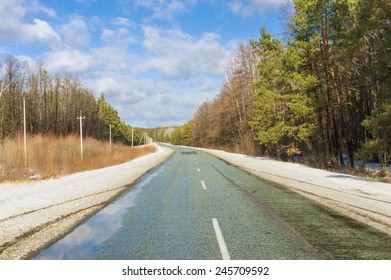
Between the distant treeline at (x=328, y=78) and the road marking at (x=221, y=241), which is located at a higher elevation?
the distant treeline at (x=328, y=78)

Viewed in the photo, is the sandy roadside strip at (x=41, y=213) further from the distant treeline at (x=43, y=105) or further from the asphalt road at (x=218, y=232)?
the distant treeline at (x=43, y=105)

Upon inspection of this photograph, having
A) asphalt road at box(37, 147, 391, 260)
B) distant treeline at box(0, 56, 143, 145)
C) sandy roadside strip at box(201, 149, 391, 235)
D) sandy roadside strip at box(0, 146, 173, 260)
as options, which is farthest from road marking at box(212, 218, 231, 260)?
distant treeline at box(0, 56, 143, 145)

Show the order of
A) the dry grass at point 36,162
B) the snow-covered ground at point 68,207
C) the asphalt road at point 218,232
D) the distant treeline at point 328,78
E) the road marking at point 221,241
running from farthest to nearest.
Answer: the dry grass at point 36,162 < the distant treeline at point 328,78 < the snow-covered ground at point 68,207 < the asphalt road at point 218,232 < the road marking at point 221,241

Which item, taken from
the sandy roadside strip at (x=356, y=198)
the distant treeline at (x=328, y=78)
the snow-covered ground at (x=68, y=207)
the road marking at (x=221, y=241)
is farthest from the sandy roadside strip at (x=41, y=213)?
the distant treeline at (x=328, y=78)

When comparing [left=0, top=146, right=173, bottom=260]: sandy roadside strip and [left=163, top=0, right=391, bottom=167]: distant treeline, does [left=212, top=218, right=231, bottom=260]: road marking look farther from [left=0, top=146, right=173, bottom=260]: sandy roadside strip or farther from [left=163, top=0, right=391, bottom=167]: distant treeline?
[left=163, top=0, right=391, bottom=167]: distant treeline

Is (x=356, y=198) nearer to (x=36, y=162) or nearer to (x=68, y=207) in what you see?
(x=68, y=207)

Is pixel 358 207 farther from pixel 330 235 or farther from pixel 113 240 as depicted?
pixel 113 240

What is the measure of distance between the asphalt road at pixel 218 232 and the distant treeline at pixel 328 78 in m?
8.94

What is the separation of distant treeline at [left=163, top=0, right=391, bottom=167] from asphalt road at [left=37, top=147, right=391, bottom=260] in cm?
894

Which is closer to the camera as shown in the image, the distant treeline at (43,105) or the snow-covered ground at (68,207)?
the snow-covered ground at (68,207)

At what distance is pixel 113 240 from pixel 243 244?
2.33 meters

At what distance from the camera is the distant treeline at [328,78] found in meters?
14.4
